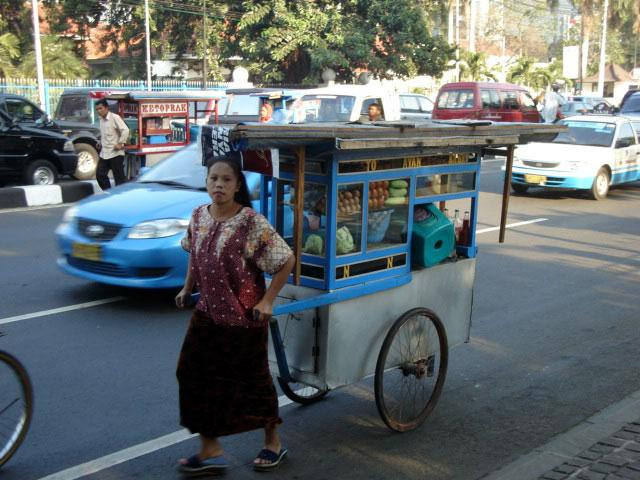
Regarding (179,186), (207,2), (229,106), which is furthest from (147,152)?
(207,2)

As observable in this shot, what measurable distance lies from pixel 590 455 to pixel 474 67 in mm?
36742

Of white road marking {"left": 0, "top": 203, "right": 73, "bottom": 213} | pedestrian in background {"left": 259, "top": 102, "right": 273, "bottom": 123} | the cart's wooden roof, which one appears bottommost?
white road marking {"left": 0, "top": 203, "right": 73, "bottom": 213}

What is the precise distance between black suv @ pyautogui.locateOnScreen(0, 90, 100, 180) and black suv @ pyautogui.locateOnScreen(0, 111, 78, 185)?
22 centimetres

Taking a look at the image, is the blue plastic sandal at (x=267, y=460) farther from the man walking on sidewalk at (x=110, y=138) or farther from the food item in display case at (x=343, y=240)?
the man walking on sidewalk at (x=110, y=138)

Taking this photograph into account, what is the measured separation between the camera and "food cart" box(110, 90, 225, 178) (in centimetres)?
1459

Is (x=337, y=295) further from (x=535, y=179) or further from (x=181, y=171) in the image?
(x=535, y=179)

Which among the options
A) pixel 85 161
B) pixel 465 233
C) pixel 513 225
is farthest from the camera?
pixel 85 161

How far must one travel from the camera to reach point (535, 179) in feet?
46.3

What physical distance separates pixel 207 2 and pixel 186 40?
111 inches

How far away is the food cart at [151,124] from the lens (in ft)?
47.9

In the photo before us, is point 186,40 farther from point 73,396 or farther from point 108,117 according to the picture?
point 73,396

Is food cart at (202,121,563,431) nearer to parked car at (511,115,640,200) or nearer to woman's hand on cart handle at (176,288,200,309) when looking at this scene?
woman's hand on cart handle at (176,288,200,309)

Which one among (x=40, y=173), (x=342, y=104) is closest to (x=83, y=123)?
(x=40, y=173)

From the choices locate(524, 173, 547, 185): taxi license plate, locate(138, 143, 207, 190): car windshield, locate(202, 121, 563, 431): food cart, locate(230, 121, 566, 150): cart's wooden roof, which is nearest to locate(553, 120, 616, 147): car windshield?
locate(524, 173, 547, 185): taxi license plate
